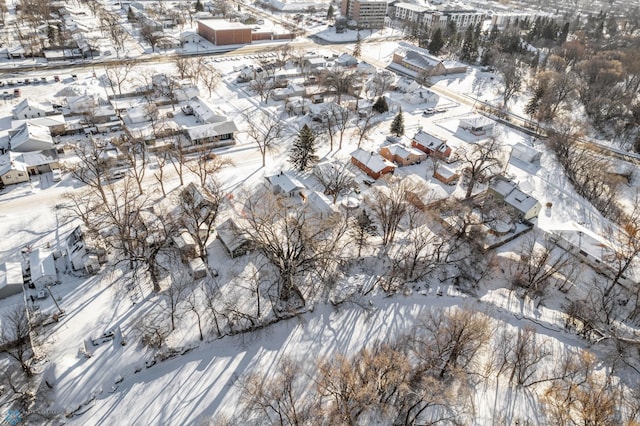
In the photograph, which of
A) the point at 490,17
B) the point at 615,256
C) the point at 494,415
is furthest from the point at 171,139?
the point at 490,17

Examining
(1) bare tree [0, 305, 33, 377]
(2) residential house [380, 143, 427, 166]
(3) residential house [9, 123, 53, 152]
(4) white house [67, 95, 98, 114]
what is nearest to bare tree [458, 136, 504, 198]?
(2) residential house [380, 143, 427, 166]

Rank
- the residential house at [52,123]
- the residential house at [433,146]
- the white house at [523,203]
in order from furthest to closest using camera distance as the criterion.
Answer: the residential house at [433,146], the residential house at [52,123], the white house at [523,203]

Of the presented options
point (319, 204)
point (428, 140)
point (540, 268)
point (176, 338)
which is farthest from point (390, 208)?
point (176, 338)

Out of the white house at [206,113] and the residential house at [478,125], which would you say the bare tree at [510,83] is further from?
the white house at [206,113]

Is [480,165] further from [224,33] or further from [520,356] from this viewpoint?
[224,33]

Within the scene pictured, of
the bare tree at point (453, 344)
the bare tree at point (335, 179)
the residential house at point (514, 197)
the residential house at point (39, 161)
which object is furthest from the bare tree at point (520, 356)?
the residential house at point (39, 161)

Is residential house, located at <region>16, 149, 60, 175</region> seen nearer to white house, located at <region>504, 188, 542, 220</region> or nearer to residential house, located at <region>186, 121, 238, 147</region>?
residential house, located at <region>186, 121, 238, 147</region>
